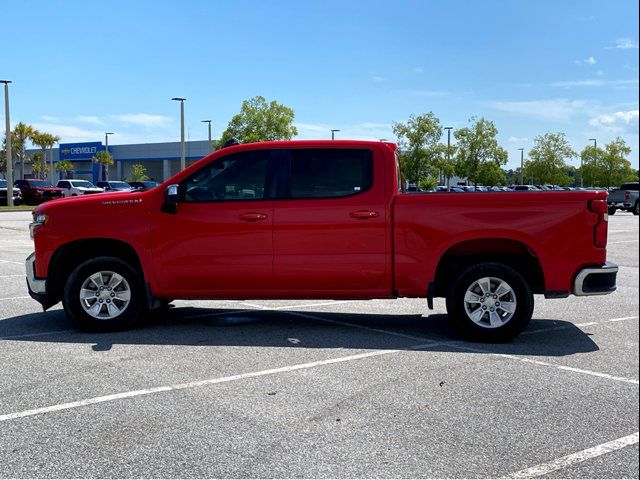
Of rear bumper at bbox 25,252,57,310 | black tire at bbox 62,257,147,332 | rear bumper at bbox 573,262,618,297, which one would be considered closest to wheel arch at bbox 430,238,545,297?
rear bumper at bbox 573,262,618,297

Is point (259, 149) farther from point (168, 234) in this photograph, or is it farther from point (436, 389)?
point (436, 389)

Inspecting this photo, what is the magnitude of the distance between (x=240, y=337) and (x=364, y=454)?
3316mm

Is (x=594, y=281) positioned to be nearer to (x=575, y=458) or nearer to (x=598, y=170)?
(x=575, y=458)

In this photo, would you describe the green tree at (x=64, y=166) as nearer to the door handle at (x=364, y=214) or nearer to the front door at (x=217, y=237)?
the front door at (x=217, y=237)

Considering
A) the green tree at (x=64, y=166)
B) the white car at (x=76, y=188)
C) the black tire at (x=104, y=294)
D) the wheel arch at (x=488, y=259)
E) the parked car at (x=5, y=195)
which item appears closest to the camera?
the wheel arch at (x=488, y=259)

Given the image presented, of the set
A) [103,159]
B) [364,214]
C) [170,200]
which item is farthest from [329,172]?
[103,159]

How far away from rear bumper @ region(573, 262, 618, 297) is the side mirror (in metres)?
4.06

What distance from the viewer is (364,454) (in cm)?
395

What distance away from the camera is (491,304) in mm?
6820

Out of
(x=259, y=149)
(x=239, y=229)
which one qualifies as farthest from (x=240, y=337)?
(x=259, y=149)

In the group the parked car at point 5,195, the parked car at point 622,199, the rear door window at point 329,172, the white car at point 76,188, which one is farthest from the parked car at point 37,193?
the rear door window at point 329,172

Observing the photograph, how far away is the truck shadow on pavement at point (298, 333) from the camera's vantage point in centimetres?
672

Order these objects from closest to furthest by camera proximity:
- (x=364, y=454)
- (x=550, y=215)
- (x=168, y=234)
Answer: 1. (x=364, y=454)
2. (x=550, y=215)
3. (x=168, y=234)

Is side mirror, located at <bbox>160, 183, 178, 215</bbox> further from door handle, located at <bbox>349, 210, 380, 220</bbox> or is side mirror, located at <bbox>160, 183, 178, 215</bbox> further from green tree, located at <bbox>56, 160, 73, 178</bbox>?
green tree, located at <bbox>56, 160, 73, 178</bbox>
